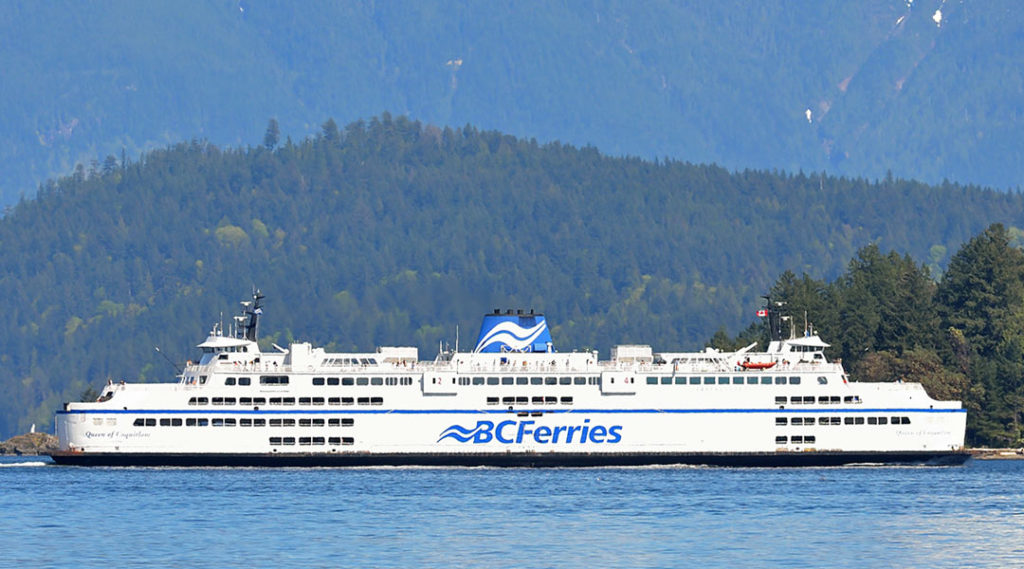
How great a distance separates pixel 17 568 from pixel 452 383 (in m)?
31.3

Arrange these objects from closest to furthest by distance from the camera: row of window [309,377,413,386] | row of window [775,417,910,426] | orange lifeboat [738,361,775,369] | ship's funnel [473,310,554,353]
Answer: row of window [309,377,413,386], row of window [775,417,910,426], orange lifeboat [738,361,775,369], ship's funnel [473,310,554,353]

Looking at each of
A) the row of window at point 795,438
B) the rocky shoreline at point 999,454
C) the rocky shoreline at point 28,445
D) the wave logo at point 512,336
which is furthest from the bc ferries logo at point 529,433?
the rocky shoreline at point 28,445

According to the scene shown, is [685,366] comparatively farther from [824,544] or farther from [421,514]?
[824,544]

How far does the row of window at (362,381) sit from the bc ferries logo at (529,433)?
99.9 inches

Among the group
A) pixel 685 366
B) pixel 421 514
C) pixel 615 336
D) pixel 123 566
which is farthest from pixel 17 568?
pixel 615 336

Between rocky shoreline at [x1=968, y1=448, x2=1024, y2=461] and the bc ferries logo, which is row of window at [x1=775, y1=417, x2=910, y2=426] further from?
rocky shoreline at [x1=968, y1=448, x2=1024, y2=461]

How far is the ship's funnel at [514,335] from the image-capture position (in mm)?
76438

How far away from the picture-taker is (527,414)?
2896 inches

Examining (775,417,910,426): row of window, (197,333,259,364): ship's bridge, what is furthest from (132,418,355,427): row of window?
(775,417,910,426): row of window

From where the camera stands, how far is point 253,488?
6391cm

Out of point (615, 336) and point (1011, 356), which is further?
point (615, 336)

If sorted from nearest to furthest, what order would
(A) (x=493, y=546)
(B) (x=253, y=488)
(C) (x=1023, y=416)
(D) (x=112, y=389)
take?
1. (A) (x=493, y=546)
2. (B) (x=253, y=488)
3. (D) (x=112, y=389)
4. (C) (x=1023, y=416)

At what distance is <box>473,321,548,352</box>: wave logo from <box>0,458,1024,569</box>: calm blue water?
630cm

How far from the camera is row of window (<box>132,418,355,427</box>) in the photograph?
72.9 meters
